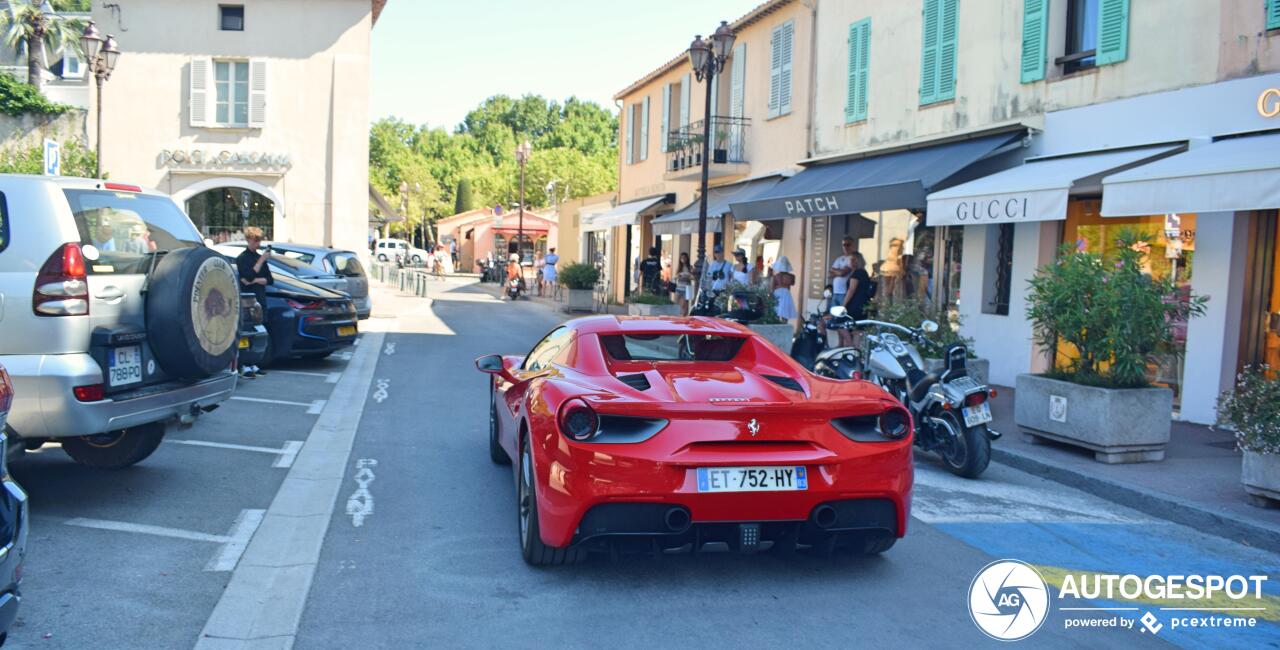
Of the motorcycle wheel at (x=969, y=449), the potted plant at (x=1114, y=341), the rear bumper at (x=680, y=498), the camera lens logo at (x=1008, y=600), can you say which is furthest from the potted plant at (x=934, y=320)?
the rear bumper at (x=680, y=498)

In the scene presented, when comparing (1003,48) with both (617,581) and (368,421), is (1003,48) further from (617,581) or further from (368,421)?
(617,581)

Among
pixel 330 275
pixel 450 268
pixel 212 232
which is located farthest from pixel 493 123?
pixel 330 275

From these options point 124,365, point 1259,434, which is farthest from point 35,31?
point 1259,434

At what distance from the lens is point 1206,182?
29.5 feet

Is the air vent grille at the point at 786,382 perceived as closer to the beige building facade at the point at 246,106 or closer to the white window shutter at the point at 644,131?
the beige building facade at the point at 246,106

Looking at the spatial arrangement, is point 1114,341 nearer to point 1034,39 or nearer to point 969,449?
point 969,449

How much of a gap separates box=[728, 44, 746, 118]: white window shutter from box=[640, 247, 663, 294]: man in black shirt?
4.29 m

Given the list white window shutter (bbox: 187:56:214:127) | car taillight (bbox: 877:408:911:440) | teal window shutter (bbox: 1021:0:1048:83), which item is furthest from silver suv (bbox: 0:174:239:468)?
white window shutter (bbox: 187:56:214:127)

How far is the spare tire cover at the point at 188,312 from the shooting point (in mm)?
5992

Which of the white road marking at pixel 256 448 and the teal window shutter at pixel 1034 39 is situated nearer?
the white road marking at pixel 256 448

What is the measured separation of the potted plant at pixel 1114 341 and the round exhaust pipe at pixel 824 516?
459cm

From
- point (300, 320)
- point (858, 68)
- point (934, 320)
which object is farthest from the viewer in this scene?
point (858, 68)

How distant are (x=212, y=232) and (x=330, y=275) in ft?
39.5

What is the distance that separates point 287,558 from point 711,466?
7.81 ft
